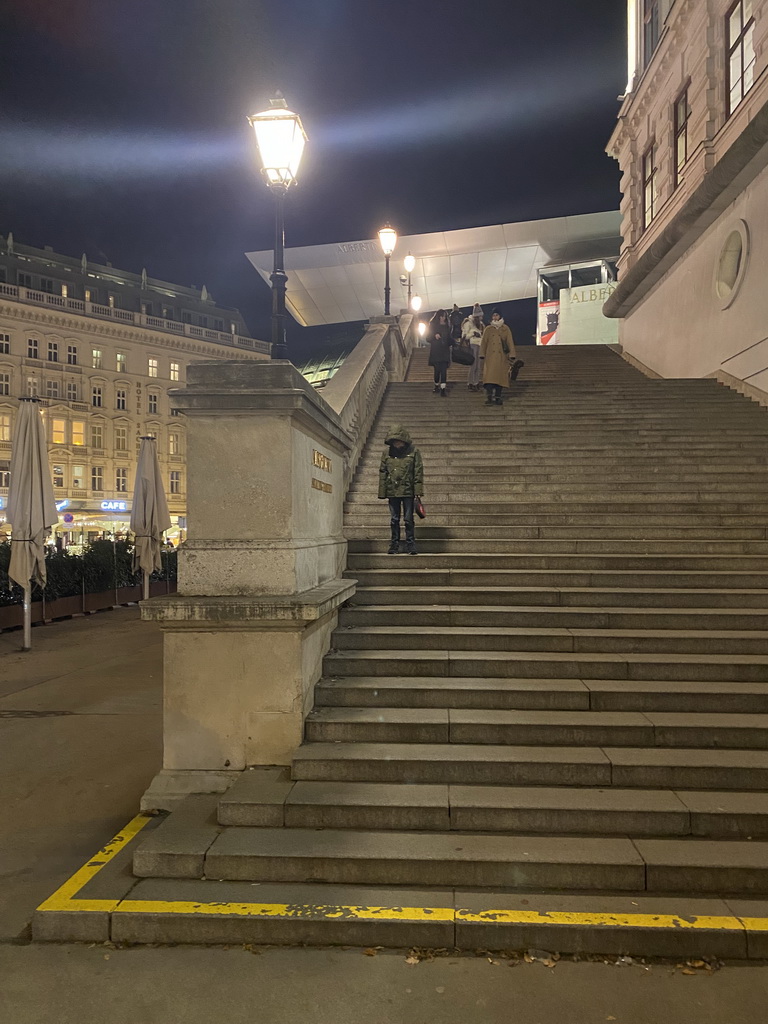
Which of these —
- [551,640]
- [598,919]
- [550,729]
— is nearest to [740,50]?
[551,640]

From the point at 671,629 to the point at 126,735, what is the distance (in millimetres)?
5298

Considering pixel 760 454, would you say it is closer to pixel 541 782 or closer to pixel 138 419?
pixel 541 782

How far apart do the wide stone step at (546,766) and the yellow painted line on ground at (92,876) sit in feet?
3.60

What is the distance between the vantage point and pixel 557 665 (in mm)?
5574

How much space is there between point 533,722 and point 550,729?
125mm

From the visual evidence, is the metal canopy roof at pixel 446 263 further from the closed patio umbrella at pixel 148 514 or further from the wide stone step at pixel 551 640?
the wide stone step at pixel 551 640

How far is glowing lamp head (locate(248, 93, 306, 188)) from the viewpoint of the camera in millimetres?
6484

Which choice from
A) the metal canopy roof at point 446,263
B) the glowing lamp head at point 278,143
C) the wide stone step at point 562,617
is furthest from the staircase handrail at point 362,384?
the metal canopy roof at point 446,263

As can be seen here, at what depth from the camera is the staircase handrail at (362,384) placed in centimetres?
930

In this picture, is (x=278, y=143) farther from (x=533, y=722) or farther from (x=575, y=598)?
(x=533, y=722)

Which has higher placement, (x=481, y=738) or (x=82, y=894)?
(x=481, y=738)

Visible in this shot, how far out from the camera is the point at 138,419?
5934 cm

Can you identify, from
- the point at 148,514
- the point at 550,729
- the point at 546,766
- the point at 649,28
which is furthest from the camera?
the point at 649,28

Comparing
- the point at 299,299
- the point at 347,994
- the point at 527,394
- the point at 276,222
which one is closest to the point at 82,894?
the point at 347,994
